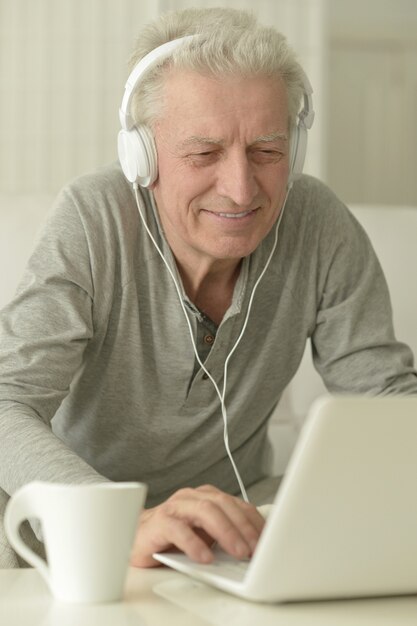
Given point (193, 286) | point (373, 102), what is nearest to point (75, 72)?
point (373, 102)

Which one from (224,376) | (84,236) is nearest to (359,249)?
(224,376)

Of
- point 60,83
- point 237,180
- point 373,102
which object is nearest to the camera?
point 237,180

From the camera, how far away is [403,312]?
2.03 m

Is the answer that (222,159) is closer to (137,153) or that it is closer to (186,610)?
(137,153)

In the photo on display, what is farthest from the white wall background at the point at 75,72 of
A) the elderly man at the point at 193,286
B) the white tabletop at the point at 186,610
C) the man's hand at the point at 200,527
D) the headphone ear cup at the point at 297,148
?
the white tabletop at the point at 186,610

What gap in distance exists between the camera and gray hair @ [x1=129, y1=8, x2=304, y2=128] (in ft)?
4.39

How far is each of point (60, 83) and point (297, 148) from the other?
68.3 inches

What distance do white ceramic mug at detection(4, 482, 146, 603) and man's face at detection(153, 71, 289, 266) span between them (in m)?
0.65

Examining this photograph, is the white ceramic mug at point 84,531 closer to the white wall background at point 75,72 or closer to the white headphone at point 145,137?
the white headphone at point 145,137

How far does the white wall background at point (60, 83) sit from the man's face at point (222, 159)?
166cm

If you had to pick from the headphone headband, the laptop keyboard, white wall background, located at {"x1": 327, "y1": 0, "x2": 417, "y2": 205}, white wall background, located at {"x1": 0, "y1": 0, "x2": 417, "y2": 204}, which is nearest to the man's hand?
the laptop keyboard

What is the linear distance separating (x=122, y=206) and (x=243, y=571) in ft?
2.39

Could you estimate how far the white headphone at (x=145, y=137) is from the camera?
4.37 feet

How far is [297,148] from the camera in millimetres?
1424
